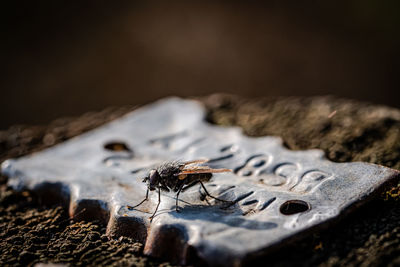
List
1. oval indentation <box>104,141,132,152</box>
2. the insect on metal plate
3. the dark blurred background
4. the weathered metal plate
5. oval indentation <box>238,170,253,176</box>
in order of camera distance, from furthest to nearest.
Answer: the dark blurred background → oval indentation <box>104,141,132,152</box> → oval indentation <box>238,170,253,176</box> → the insect on metal plate → the weathered metal plate

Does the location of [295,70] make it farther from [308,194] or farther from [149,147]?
[308,194]

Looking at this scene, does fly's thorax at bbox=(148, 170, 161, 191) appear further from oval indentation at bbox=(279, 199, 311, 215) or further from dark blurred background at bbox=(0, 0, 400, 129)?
dark blurred background at bbox=(0, 0, 400, 129)

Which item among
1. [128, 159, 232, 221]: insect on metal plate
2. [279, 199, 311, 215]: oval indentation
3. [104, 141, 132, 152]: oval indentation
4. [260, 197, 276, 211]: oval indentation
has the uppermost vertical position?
[104, 141, 132, 152]: oval indentation

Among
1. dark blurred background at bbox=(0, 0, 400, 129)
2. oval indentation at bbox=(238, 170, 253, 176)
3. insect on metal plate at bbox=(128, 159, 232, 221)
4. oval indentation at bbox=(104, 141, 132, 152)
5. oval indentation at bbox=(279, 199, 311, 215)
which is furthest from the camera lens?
dark blurred background at bbox=(0, 0, 400, 129)

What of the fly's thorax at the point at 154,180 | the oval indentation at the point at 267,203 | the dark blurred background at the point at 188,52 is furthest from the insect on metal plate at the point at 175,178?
the dark blurred background at the point at 188,52

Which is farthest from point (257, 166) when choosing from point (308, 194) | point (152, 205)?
point (152, 205)

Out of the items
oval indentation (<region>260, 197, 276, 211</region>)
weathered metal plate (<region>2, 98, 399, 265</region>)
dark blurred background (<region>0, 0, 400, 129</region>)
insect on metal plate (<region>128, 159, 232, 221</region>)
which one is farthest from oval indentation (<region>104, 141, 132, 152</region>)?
dark blurred background (<region>0, 0, 400, 129</region>)
